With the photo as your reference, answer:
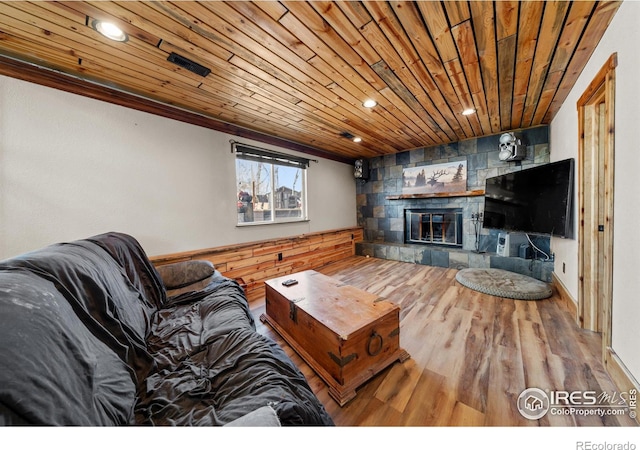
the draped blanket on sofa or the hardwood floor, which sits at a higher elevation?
the draped blanket on sofa

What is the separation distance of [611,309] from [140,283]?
3237mm

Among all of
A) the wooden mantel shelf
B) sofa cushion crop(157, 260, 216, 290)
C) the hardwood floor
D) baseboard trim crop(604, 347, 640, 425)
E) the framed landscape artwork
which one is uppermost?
the framed landscape artwork

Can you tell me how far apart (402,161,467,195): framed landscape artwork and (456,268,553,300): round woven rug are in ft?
4.91

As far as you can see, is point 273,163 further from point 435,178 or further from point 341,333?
point 435,178

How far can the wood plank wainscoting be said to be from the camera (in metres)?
2.70

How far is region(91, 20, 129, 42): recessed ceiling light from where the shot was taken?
4.32 feet

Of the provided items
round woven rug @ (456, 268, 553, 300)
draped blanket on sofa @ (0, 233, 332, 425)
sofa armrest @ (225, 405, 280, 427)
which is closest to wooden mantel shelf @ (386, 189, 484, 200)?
round woven rug @ (456, 268, 553, 300)

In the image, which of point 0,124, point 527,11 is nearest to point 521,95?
point 527,11

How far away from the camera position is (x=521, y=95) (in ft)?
7.38

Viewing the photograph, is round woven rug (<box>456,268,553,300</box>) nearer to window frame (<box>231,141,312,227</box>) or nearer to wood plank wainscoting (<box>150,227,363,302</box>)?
wood plank wainscoting (<box>150,227,363,302</box>)

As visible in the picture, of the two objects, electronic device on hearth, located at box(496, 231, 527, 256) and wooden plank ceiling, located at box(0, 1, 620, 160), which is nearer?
wooden plank ceiling, located at box(0, 1, 620, 160)

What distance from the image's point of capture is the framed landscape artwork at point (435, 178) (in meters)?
3.83
